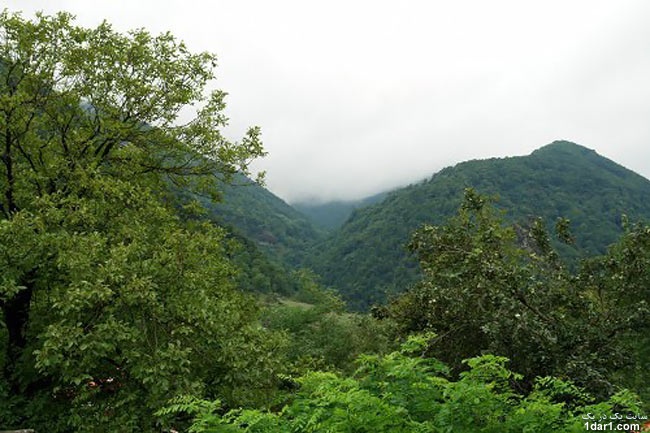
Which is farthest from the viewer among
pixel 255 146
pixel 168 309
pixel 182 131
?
pixel 255 146

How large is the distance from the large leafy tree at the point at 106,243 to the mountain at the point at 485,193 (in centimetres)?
9569

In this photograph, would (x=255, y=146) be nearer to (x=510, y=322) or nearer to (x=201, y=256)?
(x=201, y=256)

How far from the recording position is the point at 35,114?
509 inches

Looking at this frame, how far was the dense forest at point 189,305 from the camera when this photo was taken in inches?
296

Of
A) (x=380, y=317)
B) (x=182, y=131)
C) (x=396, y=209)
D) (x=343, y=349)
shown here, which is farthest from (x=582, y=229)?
(x=182, y=131)

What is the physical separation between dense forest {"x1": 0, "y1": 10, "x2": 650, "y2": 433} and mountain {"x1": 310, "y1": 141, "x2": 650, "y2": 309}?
9247 centimetres

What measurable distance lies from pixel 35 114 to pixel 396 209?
139646 mm

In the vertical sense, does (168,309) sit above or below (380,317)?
above

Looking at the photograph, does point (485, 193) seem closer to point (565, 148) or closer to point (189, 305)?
point (565, 148)

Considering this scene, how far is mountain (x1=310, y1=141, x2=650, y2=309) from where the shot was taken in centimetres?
11712

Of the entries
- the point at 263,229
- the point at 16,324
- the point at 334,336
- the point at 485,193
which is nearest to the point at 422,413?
the point at 16,324

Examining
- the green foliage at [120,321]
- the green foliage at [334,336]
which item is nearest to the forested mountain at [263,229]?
the green foliage at [334,336]

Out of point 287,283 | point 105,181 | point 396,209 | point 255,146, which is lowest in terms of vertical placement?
point 287,283

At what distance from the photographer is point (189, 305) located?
10.1m
